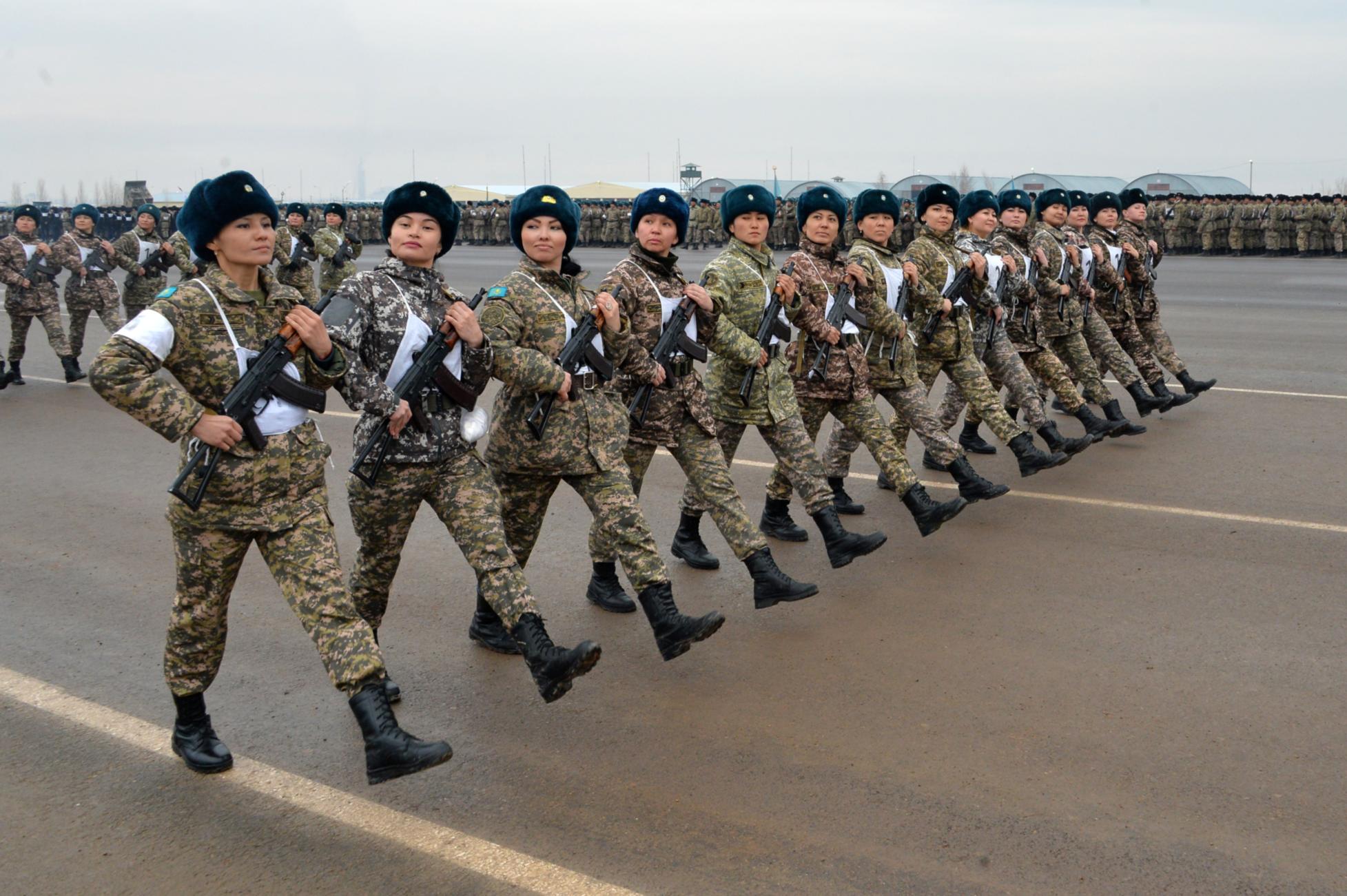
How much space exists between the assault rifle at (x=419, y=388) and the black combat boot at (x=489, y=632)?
1.10m

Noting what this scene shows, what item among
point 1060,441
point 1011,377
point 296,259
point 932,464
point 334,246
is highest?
point 334,246

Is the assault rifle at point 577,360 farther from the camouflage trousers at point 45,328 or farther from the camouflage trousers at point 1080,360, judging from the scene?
the camouflage trousers at point 45,328

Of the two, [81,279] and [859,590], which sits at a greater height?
[81,279]

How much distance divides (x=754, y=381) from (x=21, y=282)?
996cm

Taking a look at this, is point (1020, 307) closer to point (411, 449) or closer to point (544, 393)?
point (544, 393)

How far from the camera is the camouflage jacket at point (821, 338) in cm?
634

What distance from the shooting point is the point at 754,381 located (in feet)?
19.5

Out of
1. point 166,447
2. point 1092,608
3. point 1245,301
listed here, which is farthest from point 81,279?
point 1245,301

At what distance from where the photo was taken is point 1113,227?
33.7ft

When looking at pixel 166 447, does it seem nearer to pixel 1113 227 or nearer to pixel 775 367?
pixel 775 367

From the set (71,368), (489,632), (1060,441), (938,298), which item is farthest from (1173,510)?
(71,368)

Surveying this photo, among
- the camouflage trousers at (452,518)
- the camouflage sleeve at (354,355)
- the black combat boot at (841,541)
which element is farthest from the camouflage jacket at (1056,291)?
the camouflage sleeve at (354,355)

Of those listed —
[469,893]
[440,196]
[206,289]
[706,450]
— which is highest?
[440,196]

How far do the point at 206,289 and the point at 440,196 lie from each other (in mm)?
1059
